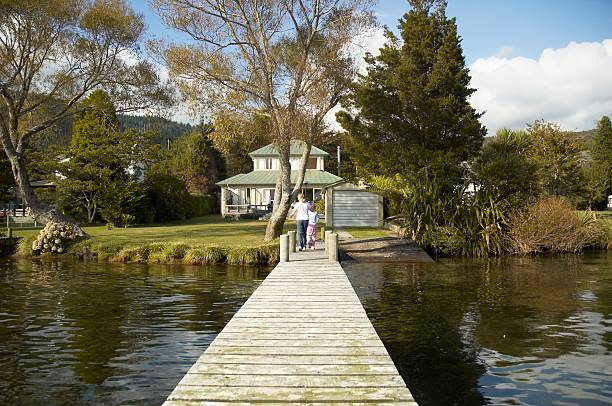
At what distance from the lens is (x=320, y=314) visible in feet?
31.7

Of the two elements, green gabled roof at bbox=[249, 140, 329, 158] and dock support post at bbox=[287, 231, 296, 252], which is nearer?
dock support post at bbox=[287, 231, 296, 252]

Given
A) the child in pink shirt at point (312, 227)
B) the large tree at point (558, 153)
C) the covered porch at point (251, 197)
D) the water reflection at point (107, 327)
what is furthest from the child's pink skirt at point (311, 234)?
the covered porch at point (251, 197)

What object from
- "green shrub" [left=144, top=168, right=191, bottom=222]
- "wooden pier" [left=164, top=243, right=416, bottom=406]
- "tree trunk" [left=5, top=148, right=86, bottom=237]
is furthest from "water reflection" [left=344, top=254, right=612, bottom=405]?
"green shrub" [left=144, top=168, right=191, bottom=222]

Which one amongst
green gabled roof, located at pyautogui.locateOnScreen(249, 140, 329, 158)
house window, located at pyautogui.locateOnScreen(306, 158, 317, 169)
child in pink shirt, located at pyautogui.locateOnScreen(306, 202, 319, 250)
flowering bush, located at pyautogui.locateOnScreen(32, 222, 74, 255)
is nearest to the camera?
child in pink shirt, located at pyautogui.locateOnScreen(306, 202, 319, 250)

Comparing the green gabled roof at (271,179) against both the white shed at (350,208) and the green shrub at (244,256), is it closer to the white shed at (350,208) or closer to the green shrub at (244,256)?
the white shed at (350,208)

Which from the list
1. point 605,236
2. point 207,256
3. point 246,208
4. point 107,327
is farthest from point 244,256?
point 246,208

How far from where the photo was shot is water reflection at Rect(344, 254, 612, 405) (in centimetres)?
913

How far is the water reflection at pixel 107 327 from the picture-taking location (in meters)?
9.21

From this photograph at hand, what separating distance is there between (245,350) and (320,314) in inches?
95.9

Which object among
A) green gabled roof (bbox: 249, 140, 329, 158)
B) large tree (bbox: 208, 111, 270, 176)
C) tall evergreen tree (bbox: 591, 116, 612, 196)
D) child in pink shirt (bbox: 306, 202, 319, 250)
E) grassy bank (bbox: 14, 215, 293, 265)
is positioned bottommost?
grassy bank (bbox: 14, 215, 293, 265)

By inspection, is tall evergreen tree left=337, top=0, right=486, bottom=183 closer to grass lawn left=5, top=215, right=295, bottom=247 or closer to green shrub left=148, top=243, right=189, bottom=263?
grass lawn left=5, top=215, right=295, bottom=247

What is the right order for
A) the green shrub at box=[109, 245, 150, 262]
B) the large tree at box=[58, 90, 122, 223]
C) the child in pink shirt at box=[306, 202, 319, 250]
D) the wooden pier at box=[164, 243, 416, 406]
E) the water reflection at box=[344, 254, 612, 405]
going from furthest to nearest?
the large tree at box=[58, 90, 122, 223]
the green shrub at box=[109, 245, 150, 262]
the child in pink shirt at box=[306, 202, 319, 250]
the water reflection at box=[344, 254, 612, 405]
the wooden pier at box=[164, 243, 416, 406]

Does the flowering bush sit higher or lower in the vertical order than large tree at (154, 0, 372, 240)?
lower

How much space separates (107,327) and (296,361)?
301 inches
